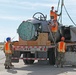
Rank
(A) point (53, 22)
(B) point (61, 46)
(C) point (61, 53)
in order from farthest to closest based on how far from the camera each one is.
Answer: (A) point (53, 22)
(C) point (61, 53)
(B) point (61, 46)

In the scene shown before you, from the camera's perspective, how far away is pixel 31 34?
18.2 metres

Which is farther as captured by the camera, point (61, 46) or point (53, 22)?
point (53, 22)

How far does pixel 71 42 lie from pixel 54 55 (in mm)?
1507

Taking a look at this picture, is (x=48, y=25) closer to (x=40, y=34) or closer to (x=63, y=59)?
(x=40, y=34)

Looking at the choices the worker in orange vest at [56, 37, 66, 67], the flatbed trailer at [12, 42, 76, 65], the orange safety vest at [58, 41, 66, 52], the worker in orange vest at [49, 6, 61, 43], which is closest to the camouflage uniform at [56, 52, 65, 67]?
the worker in orange vest at [56, 37, 66, 67]

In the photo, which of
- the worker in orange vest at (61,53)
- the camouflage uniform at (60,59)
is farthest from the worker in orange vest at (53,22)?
the camouflage uniform at (60,59)

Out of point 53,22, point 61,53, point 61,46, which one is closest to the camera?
point 61,46

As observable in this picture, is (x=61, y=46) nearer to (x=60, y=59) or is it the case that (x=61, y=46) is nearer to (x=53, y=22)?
(x=60, y=59)

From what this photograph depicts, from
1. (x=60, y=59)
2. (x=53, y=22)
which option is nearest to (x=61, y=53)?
(x=60, y=59)

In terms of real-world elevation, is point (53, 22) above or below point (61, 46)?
above

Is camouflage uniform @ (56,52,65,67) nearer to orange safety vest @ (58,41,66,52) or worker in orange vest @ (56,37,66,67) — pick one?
worker in orange vest @ (56,37,66,67)

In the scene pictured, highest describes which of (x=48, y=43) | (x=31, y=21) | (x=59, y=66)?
(x=31, y=21)

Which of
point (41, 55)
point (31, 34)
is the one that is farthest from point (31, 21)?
point (41, 55)

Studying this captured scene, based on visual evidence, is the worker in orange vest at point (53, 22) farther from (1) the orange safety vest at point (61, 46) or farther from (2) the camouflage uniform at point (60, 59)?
(2) the camouflage uniform at point (60, 59)
